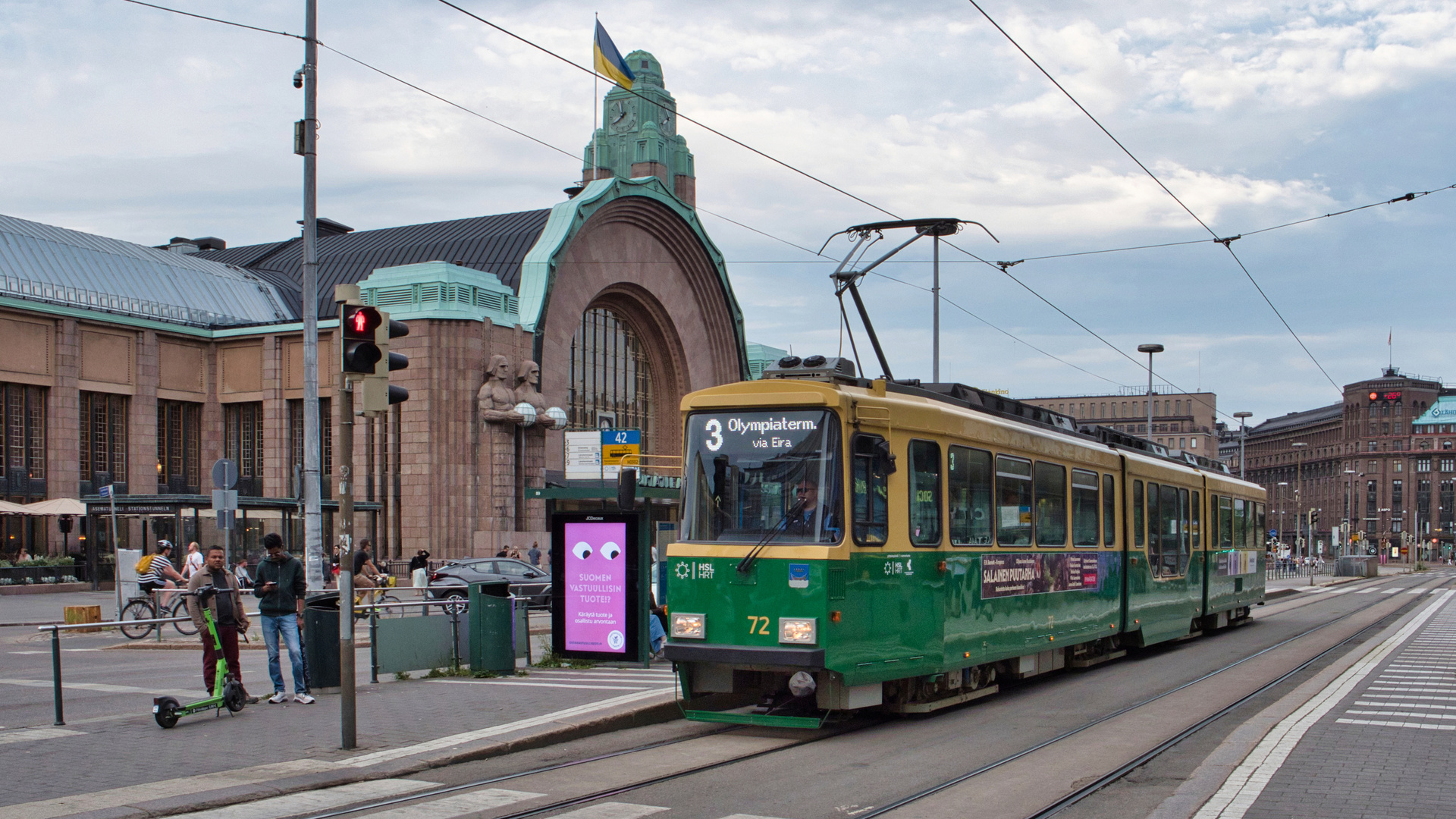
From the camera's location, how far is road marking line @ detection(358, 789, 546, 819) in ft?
25.9

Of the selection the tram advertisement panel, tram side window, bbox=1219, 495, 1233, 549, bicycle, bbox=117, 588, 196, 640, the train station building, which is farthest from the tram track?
the train station building

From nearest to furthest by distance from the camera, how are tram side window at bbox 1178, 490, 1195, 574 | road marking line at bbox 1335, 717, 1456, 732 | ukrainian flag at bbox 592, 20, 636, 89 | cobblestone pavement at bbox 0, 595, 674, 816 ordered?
cobblestone pavement at bbox 0, 595, 674, 816, road marking line at bbox 1335, 717, 1456, 732, tram side window at bbox 1178, 490, 1195, 574, ukrainian flag at bbox 592, 20, 636, 89

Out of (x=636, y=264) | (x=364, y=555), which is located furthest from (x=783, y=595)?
(x=636, y=264)

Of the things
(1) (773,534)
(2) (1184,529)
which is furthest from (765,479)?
(2) (1184,529)

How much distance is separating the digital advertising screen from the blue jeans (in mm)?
3710

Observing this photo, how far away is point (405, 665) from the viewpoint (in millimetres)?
15031

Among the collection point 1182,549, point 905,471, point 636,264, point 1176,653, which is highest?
point 636,264

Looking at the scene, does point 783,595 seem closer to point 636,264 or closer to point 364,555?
point 364,555

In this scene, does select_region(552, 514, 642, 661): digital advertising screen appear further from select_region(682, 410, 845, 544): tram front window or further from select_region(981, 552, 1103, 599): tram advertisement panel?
select_region(981, 552, 1103, 599): tram advertisement panel

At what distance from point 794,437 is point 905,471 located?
1.23 m

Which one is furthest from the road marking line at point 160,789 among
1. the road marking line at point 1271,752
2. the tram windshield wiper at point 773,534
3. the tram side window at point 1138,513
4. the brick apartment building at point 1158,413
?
the brick apartment building at point 1158,413

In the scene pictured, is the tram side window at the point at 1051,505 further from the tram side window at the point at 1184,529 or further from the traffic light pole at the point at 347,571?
the traffic light pole at the point at 347,571

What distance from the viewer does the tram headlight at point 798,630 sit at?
10711mm

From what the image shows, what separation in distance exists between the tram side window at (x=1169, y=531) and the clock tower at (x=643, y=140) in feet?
140
